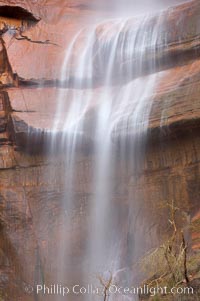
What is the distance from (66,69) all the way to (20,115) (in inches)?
93.4

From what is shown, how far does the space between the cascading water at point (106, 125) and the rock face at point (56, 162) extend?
19cm

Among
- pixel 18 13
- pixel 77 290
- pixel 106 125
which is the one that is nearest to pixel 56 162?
pixel 106 125

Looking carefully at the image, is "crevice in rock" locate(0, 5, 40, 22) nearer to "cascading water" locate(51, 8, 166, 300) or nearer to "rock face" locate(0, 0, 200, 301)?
"rock face" locate(0, 0, 200, 301)

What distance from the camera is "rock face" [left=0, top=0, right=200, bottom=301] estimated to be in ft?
39.6

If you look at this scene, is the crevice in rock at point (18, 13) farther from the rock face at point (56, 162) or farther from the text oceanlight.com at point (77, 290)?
the text oceanlight.com at point (77, 290)

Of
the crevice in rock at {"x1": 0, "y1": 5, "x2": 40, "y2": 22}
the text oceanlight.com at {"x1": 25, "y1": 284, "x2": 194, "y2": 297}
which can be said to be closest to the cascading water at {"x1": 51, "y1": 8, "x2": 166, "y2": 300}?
the text oceanlight.com at {"x1": 25, "y1": 284, "x2": 194, "y2": 297}

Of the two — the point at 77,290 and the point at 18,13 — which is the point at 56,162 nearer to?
the point at 77,290

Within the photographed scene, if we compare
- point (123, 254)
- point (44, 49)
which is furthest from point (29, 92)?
point (123, 254)

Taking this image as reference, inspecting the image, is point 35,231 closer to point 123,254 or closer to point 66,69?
point 123,254

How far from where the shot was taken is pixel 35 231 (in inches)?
531

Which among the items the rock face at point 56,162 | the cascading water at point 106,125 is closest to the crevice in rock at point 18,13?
the rock face at point 56,162

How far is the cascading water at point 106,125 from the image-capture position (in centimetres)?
1261

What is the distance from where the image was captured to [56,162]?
13742 mm

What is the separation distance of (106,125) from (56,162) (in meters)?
1.73
